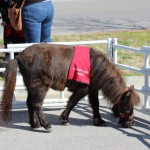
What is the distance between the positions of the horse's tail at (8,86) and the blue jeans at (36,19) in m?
1.21

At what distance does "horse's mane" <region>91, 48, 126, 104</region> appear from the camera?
577 centimetres

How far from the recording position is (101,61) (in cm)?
580

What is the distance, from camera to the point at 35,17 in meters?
6.62

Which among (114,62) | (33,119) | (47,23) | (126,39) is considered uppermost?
(47,23)

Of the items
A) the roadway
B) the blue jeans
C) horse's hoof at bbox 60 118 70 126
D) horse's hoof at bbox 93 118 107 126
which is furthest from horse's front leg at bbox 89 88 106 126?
the roadway

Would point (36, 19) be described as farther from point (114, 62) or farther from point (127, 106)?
point (127, 106)

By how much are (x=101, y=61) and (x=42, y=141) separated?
4.16 feet

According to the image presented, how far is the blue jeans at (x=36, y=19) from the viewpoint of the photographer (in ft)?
21.7

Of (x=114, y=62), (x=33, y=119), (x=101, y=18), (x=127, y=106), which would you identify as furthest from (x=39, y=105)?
(x=101, y=18)

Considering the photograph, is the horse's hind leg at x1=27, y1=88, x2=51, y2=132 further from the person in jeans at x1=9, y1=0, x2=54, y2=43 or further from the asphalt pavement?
the person in jeans at x1=9, y1=0, x2=54, y2=43

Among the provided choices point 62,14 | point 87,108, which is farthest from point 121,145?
point 62,14

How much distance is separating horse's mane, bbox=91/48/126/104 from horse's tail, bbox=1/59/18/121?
3.28ft

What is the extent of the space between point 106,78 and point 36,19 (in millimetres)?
1558

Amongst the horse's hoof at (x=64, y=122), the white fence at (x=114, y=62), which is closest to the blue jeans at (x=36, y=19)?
the white fence at (x=114, y=62)
